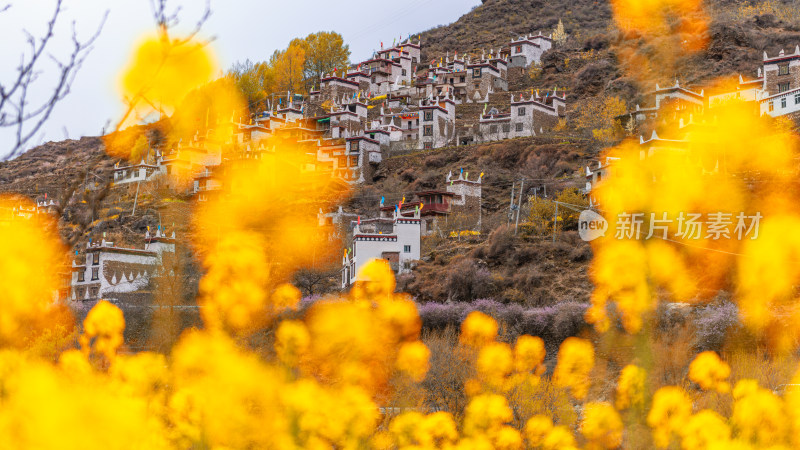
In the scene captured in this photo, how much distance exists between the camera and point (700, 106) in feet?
185

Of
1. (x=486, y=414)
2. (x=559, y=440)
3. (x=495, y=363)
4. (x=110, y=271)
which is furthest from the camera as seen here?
(x=110, y=271)

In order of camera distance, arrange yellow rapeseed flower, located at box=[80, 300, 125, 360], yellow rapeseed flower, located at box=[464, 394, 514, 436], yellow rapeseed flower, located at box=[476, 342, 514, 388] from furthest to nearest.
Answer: yellow rapeseed flower, located at box=[80, 300, 125, 360], yellow rapeseed flower, located at box=[476, 342, 514, 388], yellow rapeseed flower, located at box=[464, 394, 514, 436]

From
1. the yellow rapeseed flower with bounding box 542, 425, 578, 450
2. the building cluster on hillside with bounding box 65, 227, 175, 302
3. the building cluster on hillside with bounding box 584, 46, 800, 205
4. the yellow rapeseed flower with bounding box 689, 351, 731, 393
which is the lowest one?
the yellow rapeseed flower with bounding box 542, 425, 578, 450

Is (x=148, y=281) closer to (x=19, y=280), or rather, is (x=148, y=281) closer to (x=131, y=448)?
(x=19, y=280)

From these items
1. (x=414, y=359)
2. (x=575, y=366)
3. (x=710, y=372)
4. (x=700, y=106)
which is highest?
(x=700, y=106)

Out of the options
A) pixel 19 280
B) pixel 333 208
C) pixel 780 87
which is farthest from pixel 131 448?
pixel 780 87

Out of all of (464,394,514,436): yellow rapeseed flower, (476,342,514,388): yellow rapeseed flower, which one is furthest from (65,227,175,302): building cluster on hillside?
(464,394,514,436): yellow rapeseed flower

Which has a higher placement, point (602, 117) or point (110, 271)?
point (602, 117)

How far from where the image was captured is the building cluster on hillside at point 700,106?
150ft

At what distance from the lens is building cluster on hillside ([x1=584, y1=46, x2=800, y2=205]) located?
45594 millimetres

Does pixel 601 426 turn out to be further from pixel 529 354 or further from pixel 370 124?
pixel 370 124

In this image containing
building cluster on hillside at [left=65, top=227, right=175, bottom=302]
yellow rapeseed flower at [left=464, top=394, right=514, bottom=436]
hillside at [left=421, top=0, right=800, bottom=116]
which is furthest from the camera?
hillside at [left=421, top=0, right=800, bottom=116]

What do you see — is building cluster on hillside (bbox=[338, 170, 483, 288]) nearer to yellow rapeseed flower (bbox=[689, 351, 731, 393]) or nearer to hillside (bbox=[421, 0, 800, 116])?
yellow rapeseed flower (bbox=[689, 351, 731, 393])

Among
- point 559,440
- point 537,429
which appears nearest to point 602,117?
point 537,429
